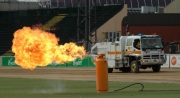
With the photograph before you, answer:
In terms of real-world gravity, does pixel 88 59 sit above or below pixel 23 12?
below

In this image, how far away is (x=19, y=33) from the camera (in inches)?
1008

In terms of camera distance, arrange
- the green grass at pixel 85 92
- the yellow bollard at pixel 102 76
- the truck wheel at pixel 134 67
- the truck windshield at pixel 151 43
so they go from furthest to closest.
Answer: the truck wheel at pixel 134 67
the truck windshield at pixel 151 43
the yellow bollard at pixel 102 76
the green grass at pixel 85 92

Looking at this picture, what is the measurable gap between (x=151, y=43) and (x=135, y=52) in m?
1.45

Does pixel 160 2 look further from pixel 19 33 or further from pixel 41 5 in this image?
pixel 19 33

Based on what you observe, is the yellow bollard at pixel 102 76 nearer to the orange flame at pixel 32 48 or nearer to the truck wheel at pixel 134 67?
the orange flame at pixel 32 48

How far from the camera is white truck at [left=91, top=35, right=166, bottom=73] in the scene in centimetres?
4766

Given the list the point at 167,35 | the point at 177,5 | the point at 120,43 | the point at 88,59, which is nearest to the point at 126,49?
the point at 120,43

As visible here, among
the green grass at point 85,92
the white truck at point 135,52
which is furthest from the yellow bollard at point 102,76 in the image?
the white truck at point 135,52

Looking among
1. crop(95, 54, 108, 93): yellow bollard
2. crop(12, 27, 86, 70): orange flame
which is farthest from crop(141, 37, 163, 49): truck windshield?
crop(95, 54, 108, 93): yellow bollard

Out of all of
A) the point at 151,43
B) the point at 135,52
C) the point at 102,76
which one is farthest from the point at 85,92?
the point at 135,52

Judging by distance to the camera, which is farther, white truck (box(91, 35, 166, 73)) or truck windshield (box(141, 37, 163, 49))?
white truck (box(91, 35, 166, 73))

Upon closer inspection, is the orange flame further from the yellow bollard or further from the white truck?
the white truck

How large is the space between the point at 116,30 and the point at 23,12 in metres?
13.7

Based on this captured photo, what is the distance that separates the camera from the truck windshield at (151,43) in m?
47.5
